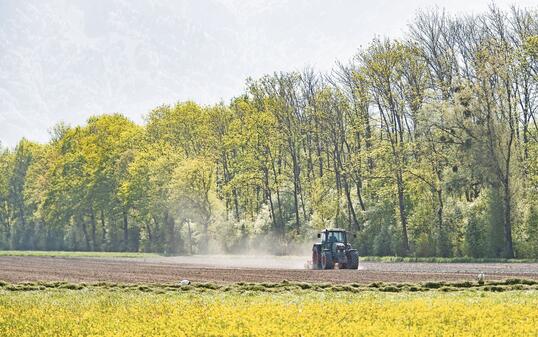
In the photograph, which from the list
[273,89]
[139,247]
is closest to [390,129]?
[273,89]

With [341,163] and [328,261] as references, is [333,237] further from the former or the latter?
[341,163]

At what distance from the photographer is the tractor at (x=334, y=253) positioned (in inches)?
2104

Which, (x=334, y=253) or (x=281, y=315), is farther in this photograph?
(x=334, y=253)

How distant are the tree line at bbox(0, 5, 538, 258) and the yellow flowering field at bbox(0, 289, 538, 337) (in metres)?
36.6

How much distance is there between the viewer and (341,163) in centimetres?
8925

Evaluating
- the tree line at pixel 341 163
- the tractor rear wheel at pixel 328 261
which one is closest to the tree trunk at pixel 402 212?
the tree line at pixel 341 163

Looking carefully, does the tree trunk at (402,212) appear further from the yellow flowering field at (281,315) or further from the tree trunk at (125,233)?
the tree trunk at (125,233)

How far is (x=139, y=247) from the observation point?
11806cm

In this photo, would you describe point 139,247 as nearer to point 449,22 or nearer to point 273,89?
point 273,89

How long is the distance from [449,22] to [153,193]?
161ft

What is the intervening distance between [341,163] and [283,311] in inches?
2600

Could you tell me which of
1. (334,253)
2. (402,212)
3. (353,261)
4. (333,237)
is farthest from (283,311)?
(402,212)

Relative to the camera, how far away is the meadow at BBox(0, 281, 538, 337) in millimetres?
19859

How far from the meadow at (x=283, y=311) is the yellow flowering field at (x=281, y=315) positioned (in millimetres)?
27
